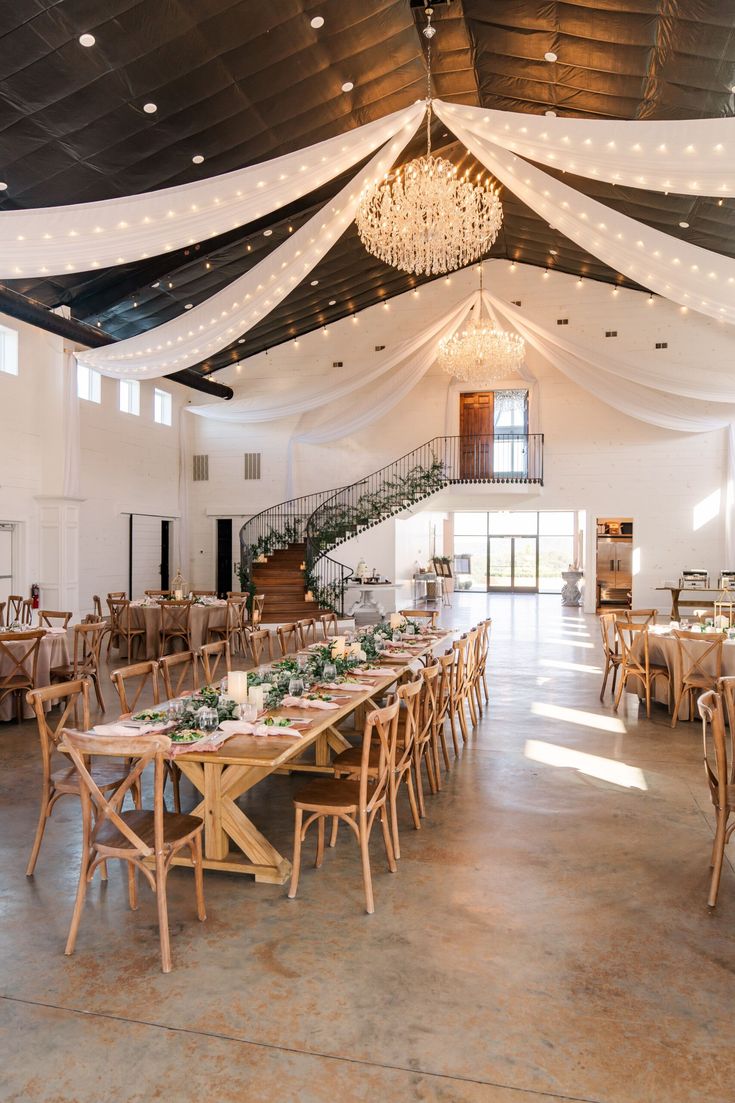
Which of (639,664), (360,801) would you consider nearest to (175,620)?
(639,664)

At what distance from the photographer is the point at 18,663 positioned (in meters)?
6.15

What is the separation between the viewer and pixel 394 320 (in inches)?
671

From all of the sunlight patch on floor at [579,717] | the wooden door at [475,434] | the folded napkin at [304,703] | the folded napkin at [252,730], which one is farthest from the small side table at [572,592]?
the folded napkin at [252,730]

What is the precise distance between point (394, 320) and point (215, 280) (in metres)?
5.55

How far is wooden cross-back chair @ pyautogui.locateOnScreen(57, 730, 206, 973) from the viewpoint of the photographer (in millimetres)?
2777

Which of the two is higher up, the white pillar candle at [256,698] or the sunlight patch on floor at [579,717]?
the white pillar candle at [256,698]

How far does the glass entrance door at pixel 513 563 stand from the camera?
23230 mm

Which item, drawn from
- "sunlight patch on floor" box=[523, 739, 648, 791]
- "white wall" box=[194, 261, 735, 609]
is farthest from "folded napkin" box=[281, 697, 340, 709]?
"white wall" box=[194, 261, 735, 609]

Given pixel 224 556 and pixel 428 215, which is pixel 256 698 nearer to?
pixel 428 215

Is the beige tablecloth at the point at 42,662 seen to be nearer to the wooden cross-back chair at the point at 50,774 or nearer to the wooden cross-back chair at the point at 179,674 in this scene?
the wooden cross-back chair at the point at 179,674

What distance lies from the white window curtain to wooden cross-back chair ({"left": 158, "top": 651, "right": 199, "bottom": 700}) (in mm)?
4131

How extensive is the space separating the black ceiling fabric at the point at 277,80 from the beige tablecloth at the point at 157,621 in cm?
481

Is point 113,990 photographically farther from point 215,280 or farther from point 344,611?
point 344,611

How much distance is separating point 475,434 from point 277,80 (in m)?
10.1
